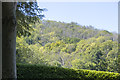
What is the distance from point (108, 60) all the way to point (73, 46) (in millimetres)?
6243

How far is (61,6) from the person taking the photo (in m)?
24.7

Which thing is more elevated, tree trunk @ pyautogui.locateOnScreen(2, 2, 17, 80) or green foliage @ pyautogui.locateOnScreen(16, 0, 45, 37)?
green foliage @ pyautogui.locateOnScreen(16, 0, 45, 37)

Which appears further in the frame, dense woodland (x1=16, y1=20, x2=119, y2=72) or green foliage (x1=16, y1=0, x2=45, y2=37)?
dense woodland (x1=16, y1=20, x2=119, y2=72)

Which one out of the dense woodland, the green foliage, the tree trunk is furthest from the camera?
the dense woodland

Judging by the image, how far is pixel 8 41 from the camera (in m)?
1.44

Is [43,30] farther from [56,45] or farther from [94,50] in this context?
[94,50]

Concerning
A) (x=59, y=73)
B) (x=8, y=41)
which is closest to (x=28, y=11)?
(x=59, y=73)

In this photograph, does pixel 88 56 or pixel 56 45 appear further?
pixel 56 45

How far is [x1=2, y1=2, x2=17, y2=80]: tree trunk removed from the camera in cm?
144

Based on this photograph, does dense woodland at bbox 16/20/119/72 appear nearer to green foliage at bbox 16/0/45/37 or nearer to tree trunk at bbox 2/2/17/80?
green foliage at bbox 16/0/45/37

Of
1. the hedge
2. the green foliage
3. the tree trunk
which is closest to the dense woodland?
the hedge

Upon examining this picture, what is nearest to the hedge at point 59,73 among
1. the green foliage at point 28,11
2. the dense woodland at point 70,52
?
the green foliage at point 28,11

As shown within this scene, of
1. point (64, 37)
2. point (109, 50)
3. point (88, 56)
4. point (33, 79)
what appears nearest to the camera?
point (33, 79)

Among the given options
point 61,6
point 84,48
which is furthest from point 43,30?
point 84,48
